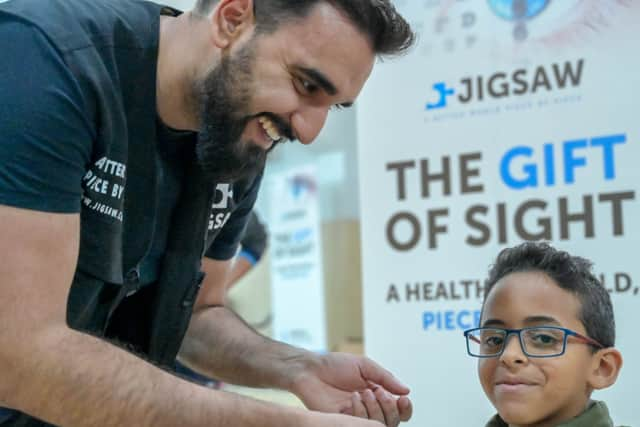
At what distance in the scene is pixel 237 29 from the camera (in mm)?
1285

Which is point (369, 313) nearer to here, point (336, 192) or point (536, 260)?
point (536, 260)

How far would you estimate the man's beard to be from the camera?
1.27 m

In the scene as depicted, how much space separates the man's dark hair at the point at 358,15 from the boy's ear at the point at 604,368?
0.65 metres

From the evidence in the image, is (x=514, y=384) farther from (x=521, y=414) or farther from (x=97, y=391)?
(x=97, y=391)

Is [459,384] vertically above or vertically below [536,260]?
below

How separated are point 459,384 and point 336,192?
165 inches

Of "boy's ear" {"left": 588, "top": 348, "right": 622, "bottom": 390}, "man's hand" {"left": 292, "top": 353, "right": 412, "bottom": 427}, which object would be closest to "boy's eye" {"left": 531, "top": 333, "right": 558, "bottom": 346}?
"boy's ear" {"left": 588, "top": 348, "right": 622, "bottom": 390}

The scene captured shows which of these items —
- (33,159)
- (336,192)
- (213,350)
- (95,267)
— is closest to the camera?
(33,159)

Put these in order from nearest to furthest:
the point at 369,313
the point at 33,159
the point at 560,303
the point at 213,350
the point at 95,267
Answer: the point at 33,159, the point at 95,267, the point at 560,303, the point at 213,350, the point at 369,313

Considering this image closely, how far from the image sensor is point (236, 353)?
65.4 inches

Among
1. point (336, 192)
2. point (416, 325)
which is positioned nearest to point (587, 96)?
point (416, 325)

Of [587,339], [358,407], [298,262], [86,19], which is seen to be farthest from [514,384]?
[298,262]

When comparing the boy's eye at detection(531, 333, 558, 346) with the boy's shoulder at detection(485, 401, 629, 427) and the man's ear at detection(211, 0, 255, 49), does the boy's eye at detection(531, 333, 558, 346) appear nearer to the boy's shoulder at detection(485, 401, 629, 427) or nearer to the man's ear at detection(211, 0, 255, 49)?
the boy's shoulder at detection(485, 401, 629, 427)

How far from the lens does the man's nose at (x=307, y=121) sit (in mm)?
1259
